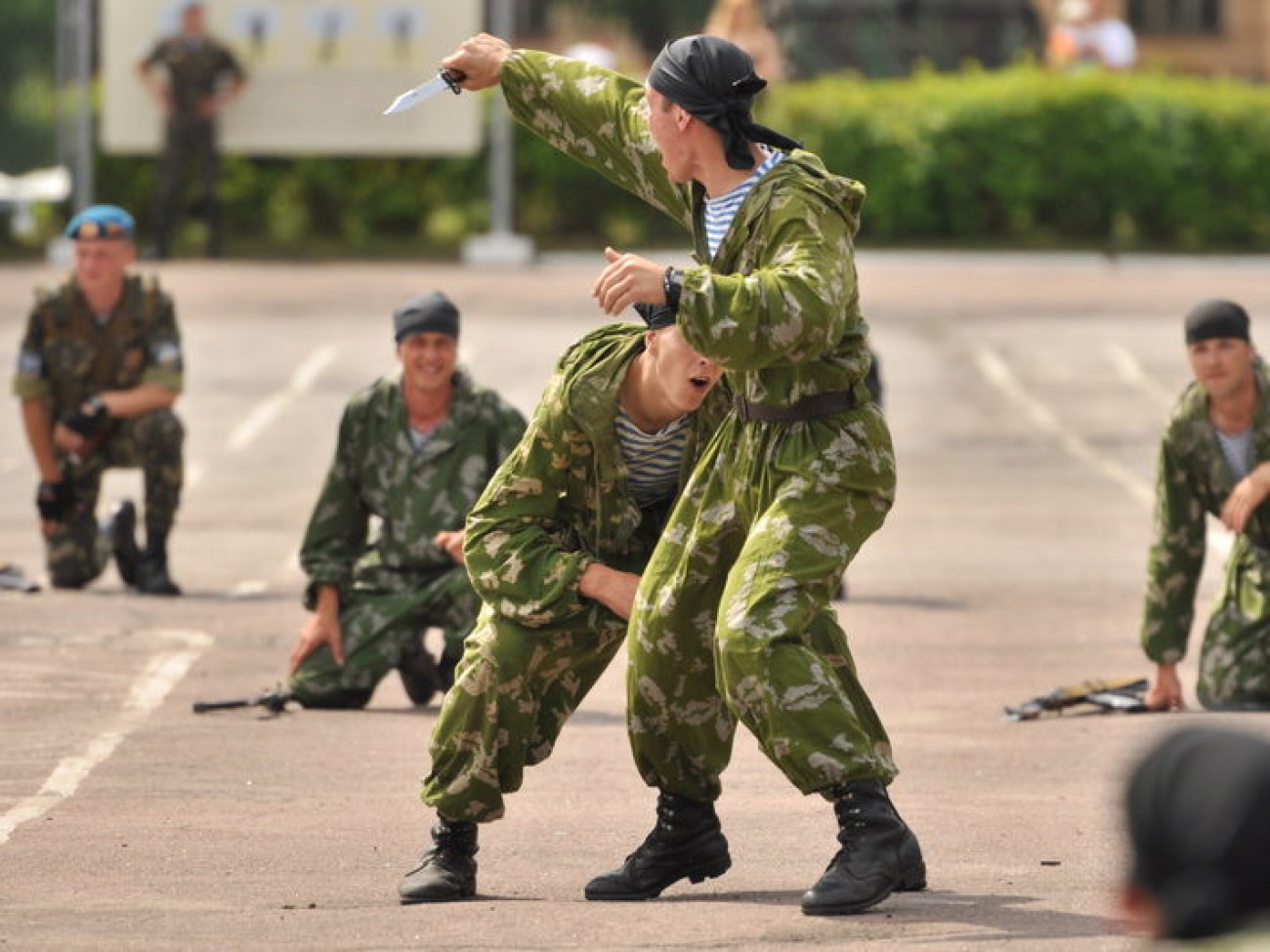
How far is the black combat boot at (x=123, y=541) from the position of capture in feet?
47.2

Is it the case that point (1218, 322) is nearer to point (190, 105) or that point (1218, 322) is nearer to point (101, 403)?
point (101, 403)

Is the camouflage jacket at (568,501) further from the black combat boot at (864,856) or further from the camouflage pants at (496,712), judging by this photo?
the black combat boot at (864,856)

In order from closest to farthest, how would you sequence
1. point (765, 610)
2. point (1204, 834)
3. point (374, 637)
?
point (1204, 834) → point (765, 610) → point (374, 637)

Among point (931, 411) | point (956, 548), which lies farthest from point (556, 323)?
point (956, 548)

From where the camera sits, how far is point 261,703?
34.8ft

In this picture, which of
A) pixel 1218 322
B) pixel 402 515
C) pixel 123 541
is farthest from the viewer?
pixel 123 541

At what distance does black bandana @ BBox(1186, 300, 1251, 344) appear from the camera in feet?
34.1

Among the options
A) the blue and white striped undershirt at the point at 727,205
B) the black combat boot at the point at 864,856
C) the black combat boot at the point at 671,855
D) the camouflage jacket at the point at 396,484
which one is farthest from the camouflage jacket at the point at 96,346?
the black combat boot at the point at 864,856

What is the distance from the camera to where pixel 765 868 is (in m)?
7.65

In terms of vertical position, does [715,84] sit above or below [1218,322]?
above

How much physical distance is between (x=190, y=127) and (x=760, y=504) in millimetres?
24726

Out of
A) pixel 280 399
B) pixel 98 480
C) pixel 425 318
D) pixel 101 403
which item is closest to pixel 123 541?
pixel 98 480

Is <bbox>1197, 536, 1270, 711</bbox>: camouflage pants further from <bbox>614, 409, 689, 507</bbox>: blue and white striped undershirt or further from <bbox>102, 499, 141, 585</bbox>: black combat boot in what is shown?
<bbox>102, 499, 141, 585</bbox>: black combat boot

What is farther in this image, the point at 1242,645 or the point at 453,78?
the point at 1242,645
